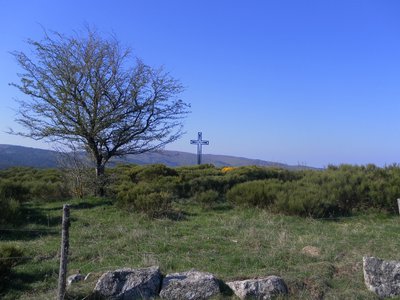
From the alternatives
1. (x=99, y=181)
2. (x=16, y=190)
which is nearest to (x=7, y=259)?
(x=99, y=181)

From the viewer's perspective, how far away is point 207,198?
1457 cm

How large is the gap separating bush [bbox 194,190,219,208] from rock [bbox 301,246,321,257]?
611cm

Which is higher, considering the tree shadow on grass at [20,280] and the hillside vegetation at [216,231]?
the hillside vegetation at [216,231]

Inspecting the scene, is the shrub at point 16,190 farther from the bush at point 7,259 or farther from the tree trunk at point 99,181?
the bush at point 7,259

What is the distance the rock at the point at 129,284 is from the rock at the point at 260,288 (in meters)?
1.04

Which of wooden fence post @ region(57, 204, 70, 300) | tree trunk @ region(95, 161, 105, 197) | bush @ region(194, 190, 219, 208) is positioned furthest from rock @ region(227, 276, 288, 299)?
tree trunk @ region(95, 161, 105, 197)

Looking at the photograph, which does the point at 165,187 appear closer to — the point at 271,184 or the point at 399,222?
the point at 271,184

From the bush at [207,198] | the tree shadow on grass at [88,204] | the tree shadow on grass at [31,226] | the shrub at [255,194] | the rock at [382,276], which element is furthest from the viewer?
the bush at [207,198]

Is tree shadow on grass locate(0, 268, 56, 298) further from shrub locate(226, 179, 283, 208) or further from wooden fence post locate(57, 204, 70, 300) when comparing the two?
shrub locate(226, 179, 283, 208)

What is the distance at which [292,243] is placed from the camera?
28.0 ft

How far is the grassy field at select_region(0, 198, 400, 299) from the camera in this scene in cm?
643

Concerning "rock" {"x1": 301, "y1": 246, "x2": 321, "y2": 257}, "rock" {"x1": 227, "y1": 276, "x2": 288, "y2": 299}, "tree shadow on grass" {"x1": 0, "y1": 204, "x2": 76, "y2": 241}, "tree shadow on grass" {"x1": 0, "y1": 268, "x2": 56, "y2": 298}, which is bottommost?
"tree shadow on grass" {"x1": 0, "y1": 268, "x2": 56, "y2": 298}

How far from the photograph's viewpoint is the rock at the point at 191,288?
18.9ft

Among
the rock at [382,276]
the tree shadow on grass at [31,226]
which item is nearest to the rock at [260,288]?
the rock at [382,276]
